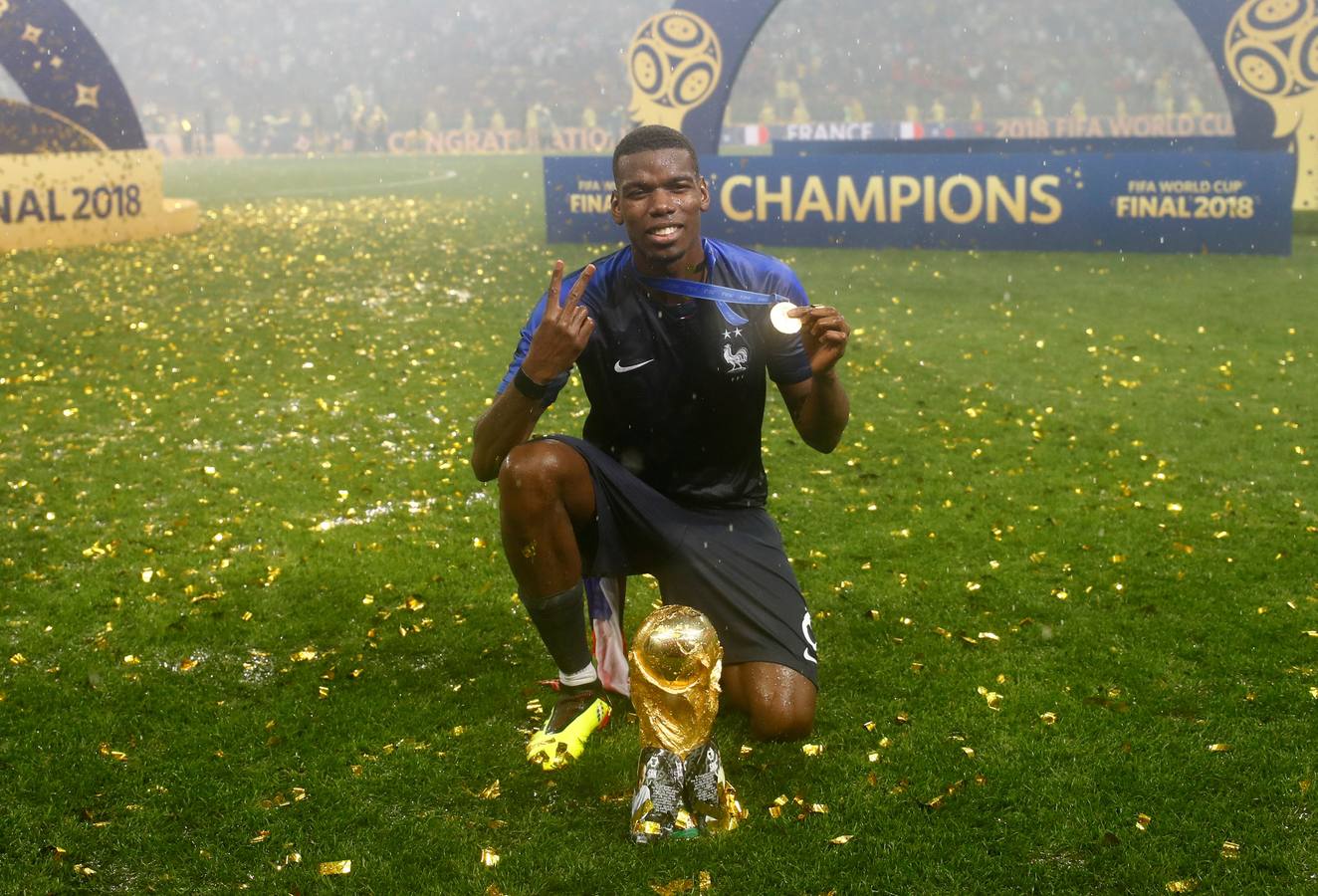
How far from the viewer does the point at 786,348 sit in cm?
402

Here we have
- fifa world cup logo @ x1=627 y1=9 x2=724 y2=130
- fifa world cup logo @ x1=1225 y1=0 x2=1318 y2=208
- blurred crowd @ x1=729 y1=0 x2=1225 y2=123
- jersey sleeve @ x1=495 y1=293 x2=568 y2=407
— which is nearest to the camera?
jersey sleeve @ x1=495 y1=293 x2=568 y2=407

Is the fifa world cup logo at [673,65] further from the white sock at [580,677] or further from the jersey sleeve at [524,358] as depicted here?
the white sock at [580,677]

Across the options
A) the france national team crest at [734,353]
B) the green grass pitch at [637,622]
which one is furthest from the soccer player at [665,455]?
the green grass pitch at [637,622]

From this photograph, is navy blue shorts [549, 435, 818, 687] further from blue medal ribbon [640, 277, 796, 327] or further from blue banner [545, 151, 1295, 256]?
blue banner [545, 151, 1295, 256]

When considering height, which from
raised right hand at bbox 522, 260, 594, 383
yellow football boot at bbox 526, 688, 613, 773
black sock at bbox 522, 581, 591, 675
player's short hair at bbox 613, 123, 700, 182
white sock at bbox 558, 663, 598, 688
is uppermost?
player's short hair at bbox 613, 123, 700, 182

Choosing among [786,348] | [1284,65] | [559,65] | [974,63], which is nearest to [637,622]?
[786,348]

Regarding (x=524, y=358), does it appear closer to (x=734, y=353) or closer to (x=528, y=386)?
(x=528, y=386)

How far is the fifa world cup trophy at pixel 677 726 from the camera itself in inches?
130

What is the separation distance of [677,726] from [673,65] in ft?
57.0

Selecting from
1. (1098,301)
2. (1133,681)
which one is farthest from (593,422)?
(1098,301)

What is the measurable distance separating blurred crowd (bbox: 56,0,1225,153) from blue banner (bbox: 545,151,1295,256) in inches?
1310

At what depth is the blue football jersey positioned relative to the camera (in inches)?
159

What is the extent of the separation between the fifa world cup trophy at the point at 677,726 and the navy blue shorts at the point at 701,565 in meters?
0.57

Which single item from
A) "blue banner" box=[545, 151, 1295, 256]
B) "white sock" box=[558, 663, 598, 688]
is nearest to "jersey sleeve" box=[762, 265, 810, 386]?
"white sock" box=[558, 663, 598, 688]
